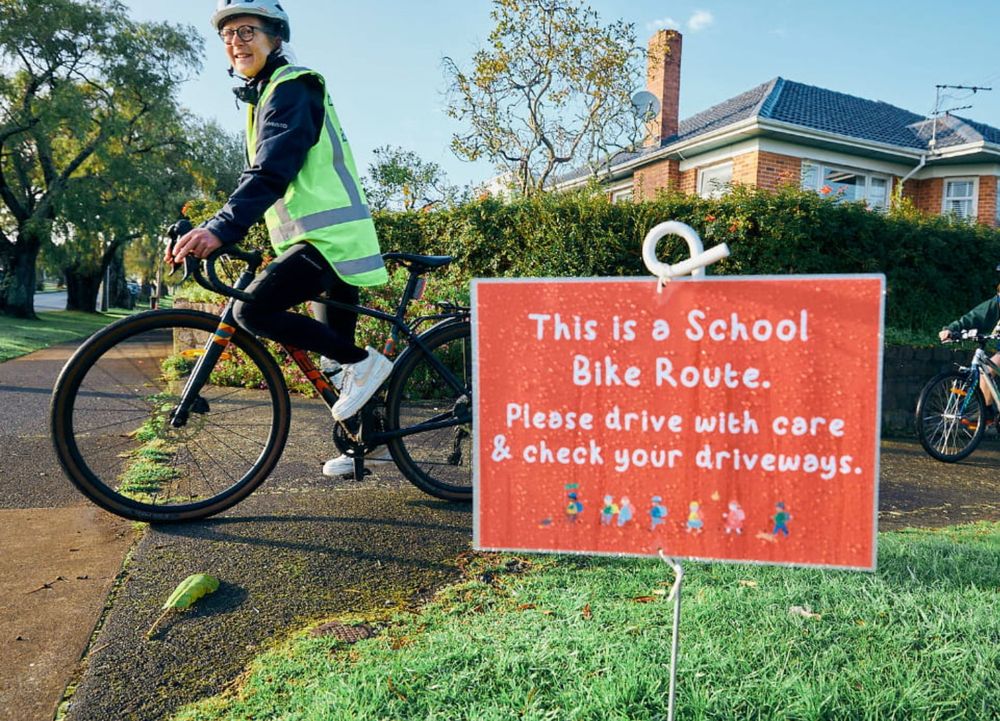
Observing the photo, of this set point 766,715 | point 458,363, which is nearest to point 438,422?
point 458,363

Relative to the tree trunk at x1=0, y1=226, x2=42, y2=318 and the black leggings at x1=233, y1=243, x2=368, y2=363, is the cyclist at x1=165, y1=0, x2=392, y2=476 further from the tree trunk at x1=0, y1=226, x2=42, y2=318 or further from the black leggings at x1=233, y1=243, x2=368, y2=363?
the tree trunk at x1=0, y1=226, x2=42, y2=318

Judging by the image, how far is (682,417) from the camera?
5.24 feet

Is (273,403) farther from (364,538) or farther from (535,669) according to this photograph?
(535,669)

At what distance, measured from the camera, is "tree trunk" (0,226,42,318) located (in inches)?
949

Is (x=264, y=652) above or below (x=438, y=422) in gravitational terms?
below

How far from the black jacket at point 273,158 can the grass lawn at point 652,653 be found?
164 cm

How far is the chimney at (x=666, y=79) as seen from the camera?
2292 centimetres

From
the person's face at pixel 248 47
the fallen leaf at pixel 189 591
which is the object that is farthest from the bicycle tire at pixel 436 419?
the person's face at pixel 248 47

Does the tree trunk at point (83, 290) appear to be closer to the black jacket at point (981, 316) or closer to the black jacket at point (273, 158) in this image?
the black jacket at point (273, 158)

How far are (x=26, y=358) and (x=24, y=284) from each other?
1673cm

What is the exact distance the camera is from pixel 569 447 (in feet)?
5.43

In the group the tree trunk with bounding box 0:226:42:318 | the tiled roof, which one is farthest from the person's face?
the tree trunk with bounding box 0:226:42:318

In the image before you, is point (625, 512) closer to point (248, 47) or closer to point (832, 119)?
point (248, 47)

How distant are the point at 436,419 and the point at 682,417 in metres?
2.04
